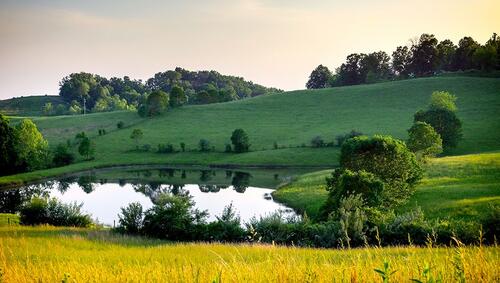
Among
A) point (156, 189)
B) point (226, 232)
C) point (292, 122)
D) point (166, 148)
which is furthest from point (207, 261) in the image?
point (292, 122)

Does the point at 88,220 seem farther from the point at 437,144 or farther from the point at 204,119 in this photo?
the point at 204,119

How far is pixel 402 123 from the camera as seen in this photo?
98688mm

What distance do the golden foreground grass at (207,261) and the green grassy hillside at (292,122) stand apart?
54.8 meters

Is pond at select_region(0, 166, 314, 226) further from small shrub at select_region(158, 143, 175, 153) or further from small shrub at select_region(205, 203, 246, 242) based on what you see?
small shrub at select_region(205, 203, 246, 242)

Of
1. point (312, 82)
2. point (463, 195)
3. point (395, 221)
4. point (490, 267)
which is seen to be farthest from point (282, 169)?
point (312, 82)

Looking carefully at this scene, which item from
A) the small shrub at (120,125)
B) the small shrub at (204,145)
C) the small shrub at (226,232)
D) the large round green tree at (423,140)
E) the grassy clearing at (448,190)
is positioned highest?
the small shrub at (120,125)

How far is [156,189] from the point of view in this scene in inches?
2352

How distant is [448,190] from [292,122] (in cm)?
7661

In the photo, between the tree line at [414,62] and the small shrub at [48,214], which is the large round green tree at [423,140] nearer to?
the small shrub at [48,214]

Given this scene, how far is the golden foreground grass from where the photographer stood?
653cm

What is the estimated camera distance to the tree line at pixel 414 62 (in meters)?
159

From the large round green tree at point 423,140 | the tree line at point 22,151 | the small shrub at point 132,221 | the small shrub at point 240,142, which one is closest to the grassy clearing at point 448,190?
the large round green tree at point 423,140

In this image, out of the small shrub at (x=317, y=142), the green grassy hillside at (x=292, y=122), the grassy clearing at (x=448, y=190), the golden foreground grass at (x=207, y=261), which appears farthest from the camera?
the small shrub at (x=317, y=142)

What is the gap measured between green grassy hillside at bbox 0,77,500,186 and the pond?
6.48 m
